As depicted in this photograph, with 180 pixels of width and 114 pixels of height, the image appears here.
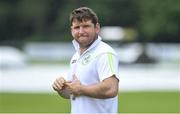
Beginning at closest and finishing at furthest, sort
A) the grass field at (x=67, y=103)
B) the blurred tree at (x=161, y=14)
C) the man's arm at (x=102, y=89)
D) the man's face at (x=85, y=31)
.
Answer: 1. the man's arm at (x=102, y=89)
2. the man's face at (x=85, y=31)
3. the grass field at (x=67, y=103)
4. the blurred tree at (x=161, y=14)

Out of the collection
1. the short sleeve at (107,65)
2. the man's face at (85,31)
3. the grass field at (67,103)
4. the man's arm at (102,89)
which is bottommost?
the grass field at (67,103)

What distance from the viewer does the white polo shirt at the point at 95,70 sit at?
18.1ft

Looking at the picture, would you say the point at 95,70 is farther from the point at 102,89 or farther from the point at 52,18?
the point at 52,18

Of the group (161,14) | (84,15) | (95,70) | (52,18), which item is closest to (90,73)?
(95,70)

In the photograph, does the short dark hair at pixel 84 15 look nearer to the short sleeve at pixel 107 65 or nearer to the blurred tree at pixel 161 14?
the short sleeve at pixel 107 65

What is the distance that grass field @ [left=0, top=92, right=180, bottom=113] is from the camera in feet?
56.2

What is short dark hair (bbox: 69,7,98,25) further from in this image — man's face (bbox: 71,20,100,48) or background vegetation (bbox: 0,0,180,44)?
background vegetation (bbox: 0,0,180,44)

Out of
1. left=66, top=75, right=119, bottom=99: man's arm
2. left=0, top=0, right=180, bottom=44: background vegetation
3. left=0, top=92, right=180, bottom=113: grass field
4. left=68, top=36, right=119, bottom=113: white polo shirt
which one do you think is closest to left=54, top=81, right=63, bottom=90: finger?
left=68, top=36, right=119, bottom=113: white polo shirt

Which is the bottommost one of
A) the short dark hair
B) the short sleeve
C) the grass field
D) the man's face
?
the grass field

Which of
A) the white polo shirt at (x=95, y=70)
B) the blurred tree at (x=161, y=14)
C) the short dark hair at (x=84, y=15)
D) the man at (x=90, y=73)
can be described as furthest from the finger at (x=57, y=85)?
the blurred tree at (x=161, y=14)

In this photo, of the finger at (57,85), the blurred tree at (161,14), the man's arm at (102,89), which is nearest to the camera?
the man's arm at (102,89)

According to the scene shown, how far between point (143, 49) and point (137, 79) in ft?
51.5

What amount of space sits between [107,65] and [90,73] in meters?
0.17

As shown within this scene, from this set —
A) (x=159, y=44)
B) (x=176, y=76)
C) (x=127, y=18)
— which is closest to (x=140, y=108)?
(x=176, y=76)
